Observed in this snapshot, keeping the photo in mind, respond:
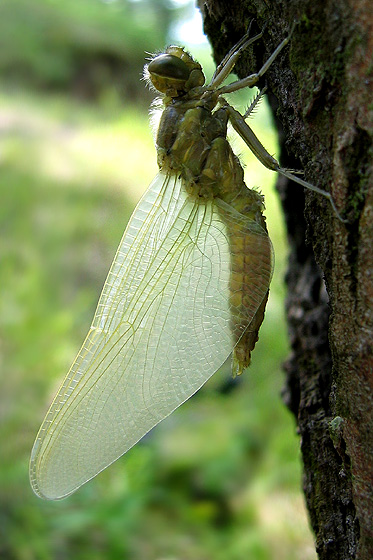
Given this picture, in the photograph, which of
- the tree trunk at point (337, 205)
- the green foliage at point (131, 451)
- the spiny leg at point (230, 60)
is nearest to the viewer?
the tree trunk at point (337, 205)

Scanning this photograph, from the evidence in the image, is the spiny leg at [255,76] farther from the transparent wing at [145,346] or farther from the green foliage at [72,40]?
the green foliage at [72,40]

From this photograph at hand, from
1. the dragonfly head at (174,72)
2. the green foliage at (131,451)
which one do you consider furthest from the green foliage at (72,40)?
the dragonfly head at (174,72)

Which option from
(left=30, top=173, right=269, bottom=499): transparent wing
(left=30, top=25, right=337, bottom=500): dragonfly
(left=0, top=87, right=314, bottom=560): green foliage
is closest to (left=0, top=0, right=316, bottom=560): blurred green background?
(left=0, top=87, right=314, bottom=560): green foliage

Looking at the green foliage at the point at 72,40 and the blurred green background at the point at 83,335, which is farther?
the green foliage at the point at 72,40

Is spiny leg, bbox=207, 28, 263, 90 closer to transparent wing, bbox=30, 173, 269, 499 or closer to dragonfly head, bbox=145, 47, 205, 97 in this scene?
dragonfly head, bbox=145, 47, 205, 97

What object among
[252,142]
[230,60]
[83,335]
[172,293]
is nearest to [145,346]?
[172,293]

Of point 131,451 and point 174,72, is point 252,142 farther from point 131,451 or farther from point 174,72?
point 131,451

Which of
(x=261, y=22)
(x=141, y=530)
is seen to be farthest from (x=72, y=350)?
(x=261, y=22)
